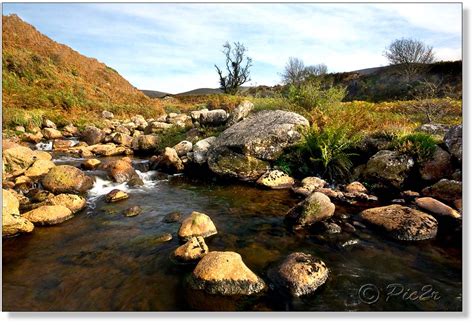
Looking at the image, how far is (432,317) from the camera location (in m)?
3.40

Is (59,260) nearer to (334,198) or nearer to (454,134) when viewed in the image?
(334,198)

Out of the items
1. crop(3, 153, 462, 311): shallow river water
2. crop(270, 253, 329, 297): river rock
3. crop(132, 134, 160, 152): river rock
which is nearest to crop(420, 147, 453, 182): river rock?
crop(3, 153, 462, 311): shallow river water

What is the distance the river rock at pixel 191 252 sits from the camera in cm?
466

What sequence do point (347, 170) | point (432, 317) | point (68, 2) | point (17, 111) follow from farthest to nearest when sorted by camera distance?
point (17, 111) → point (347, 170) → point (68, 2) → point (432, 317)

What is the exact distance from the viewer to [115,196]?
773 centimetres

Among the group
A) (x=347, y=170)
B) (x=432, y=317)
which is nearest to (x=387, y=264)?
(x=432, y=317)

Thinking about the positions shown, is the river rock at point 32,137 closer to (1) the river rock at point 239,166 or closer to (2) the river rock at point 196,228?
(1) the river rock at point 239,166

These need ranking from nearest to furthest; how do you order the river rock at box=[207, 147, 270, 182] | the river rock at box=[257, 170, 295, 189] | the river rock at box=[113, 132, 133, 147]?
1. the river rock at box=[257, 170, 295, 189]
2. the river rock at box=[207, 147, 270, 182]
3. the river rock at box=[113, 132, 133, 147]

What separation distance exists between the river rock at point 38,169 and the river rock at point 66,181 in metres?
0.82

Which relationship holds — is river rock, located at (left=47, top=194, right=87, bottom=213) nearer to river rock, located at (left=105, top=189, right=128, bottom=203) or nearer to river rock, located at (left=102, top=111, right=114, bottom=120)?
river rock, located at (left=105, top=189, right=128, bottom=203)

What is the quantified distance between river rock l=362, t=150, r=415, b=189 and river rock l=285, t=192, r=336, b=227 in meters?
2.77

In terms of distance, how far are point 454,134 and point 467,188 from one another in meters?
4.52
